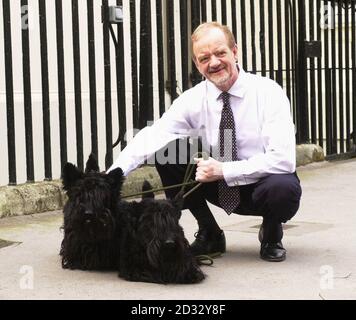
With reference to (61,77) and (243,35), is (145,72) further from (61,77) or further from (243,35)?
(243,35)

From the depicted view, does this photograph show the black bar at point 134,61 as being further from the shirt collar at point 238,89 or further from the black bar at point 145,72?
the shirt collar at point 238,89

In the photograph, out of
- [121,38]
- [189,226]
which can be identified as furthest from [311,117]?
[189,226]

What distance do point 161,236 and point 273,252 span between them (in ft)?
2.87

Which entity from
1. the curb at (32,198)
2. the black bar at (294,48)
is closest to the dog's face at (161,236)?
the curb at (32,198)

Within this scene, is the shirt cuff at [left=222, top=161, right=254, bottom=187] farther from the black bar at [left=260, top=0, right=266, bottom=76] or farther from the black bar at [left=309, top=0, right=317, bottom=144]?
the black bar at [left=309, top=0, right=317, bottom=144]

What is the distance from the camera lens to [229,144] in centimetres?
450

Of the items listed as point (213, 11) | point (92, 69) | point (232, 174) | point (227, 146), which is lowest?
point (232, 174)

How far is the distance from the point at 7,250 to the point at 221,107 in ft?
5.11

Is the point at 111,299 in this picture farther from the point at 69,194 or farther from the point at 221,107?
the point at 221,107

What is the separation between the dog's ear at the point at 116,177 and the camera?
4.03m

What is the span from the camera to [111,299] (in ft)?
11.9

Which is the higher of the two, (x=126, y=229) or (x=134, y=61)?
(x=134, y=61)

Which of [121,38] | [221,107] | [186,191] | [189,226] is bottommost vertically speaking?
[189,226]

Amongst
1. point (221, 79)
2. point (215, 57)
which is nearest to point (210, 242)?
point (221, 79)
